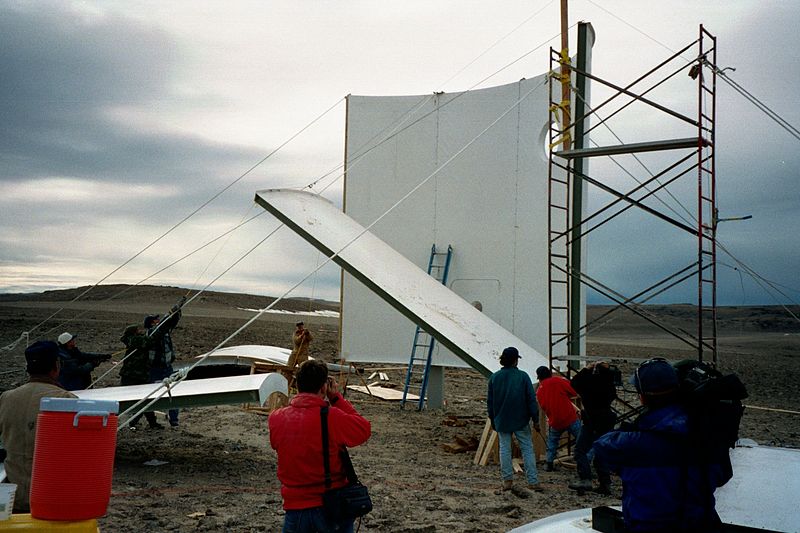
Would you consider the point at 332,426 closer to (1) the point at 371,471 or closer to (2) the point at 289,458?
(2) the point at 289,458

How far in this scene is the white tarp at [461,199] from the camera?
11.0 m

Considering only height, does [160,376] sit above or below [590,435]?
above

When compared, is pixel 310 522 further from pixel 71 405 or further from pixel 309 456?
pixel 71 405

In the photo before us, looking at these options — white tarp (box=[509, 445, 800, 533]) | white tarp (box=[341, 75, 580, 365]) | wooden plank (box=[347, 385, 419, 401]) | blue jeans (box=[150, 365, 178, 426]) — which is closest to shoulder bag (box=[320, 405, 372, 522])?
white tarp (box=[509, 445, 800, 533])

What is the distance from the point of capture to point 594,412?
21.9 feet

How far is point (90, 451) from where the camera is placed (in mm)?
2691

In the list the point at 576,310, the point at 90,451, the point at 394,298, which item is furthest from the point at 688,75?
the point at 90,451

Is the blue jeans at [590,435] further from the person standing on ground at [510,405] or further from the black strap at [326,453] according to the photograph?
Result: the black strap at [326,453]

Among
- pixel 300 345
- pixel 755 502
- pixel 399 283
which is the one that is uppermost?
pixel 399 283

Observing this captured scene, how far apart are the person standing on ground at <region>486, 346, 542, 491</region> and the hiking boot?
535mm

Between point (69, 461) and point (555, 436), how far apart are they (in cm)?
577

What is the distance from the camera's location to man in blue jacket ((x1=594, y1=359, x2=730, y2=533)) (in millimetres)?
2582

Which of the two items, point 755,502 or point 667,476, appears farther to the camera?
point 755,502

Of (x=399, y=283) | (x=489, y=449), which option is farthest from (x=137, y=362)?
(x=489, y=449)
